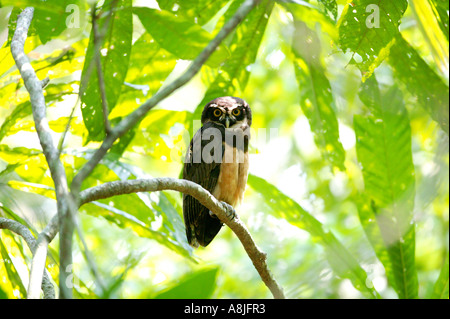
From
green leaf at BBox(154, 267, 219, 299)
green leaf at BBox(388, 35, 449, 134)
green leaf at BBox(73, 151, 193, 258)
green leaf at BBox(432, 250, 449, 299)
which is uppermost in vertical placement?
green leaf at BBox(388, 35, 449, 134)

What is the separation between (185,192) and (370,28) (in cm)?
101

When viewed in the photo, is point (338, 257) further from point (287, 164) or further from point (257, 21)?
point (287, 164)

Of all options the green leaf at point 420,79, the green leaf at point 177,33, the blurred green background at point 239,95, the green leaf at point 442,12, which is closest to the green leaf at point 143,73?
the blurred green background at point 239,95

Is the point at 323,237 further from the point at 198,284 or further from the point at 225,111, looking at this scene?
the point at 198,284

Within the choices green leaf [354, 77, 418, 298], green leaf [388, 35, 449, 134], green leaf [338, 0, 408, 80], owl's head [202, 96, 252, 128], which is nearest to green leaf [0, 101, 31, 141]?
owl's head [202, 96, 252, 128]

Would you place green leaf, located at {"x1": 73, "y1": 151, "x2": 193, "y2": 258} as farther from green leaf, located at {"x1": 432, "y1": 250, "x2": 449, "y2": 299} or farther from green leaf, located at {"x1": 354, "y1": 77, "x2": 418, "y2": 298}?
green leaf, located at {"x1": 432, "y1": 250, "x2": 449, "y2": 299}

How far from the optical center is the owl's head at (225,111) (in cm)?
341

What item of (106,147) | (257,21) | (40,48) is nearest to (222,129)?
(257,21)

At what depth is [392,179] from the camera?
2699mm

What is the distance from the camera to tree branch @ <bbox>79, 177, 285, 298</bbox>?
1548 millimetres

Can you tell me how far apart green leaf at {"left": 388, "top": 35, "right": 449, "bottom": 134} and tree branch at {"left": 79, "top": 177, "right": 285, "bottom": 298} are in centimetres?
→ 122

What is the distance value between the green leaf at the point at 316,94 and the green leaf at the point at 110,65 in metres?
1.02

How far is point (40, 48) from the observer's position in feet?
9.62
